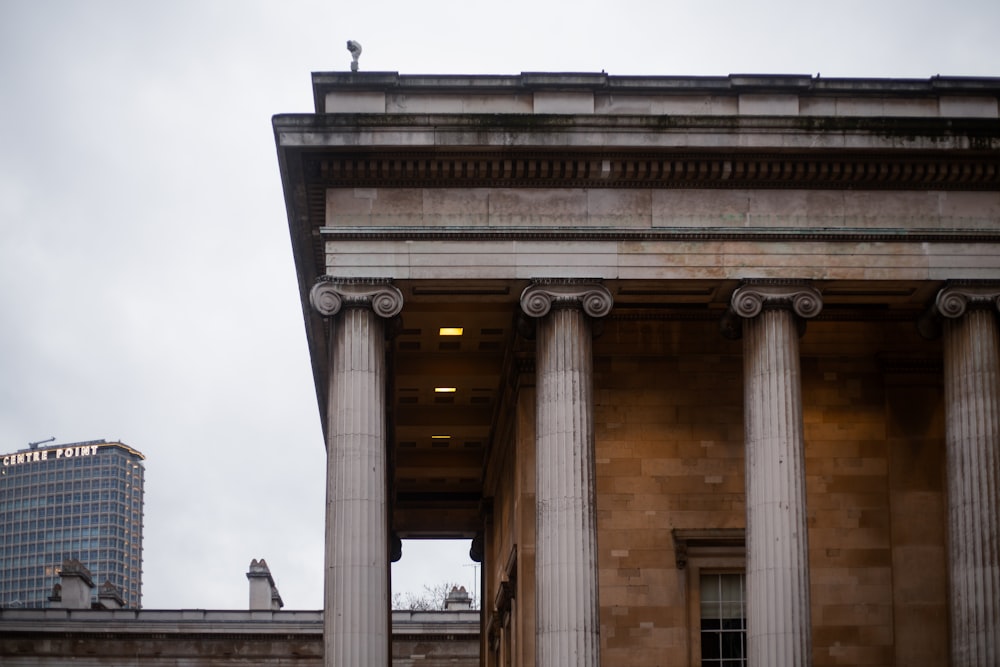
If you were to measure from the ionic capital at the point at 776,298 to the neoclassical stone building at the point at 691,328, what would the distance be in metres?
0.07

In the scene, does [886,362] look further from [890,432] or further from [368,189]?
[368,189]

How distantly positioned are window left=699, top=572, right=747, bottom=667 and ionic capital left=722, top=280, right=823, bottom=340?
8.53 m

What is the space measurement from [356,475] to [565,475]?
4907 mm

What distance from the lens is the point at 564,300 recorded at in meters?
45.8

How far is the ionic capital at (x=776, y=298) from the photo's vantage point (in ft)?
151

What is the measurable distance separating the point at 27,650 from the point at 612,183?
252ft

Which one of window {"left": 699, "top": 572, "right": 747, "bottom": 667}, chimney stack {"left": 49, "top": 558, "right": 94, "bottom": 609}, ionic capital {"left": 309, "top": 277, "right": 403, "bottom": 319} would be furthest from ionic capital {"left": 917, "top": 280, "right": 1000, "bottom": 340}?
chimney stack {"left": 49, "top": 558, "right": 94, "bottom": 609}

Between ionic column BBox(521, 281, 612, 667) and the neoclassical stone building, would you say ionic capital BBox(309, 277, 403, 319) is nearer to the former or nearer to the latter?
the neoclassical stone building

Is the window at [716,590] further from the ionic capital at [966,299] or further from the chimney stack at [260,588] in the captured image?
the chimney stack at [260,588]

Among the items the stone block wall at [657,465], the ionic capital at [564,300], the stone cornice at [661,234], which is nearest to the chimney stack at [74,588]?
the stone block wall at [657,465]

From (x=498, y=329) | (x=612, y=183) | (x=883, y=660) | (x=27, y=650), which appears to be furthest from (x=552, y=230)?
(x=27, y=650)

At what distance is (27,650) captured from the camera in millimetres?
113312

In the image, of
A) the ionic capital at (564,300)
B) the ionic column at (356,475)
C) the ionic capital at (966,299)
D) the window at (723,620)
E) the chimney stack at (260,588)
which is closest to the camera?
the ionic column at (356,475)

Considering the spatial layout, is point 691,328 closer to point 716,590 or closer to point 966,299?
point 716,590
